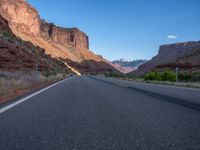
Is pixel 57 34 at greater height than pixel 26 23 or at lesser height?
greater

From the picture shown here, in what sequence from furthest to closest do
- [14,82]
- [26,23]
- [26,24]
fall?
[26,23] < [26,24] < [14,82]

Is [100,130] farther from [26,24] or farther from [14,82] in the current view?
[26,24]

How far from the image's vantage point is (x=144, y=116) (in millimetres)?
6988

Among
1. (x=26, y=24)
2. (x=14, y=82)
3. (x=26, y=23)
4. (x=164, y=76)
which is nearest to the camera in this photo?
(x=14, y=82)

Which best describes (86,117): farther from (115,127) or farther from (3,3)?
(3,3)

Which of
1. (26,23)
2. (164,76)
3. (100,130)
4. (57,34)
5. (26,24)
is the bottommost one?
(100,130)

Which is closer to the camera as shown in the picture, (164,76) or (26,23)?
(164,76)

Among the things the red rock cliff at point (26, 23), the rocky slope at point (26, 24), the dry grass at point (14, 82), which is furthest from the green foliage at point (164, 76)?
the red rock cliff at point (26, 23)

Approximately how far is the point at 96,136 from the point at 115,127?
0.81 metres

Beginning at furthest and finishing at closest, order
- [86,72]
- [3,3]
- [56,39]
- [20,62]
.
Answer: [56,39] < [86,72] < [3,3] < [20,62]

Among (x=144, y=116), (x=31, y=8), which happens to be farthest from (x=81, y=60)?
(x=144, y=116)

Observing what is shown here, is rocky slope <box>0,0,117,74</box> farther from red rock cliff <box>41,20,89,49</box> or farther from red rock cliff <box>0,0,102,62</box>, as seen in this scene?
red rock cliff <box>41,20,89,49</box>

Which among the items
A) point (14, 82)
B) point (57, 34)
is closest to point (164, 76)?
point (14, 82)

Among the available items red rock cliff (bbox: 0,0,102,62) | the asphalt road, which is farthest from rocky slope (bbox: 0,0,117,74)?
the asphalt road
